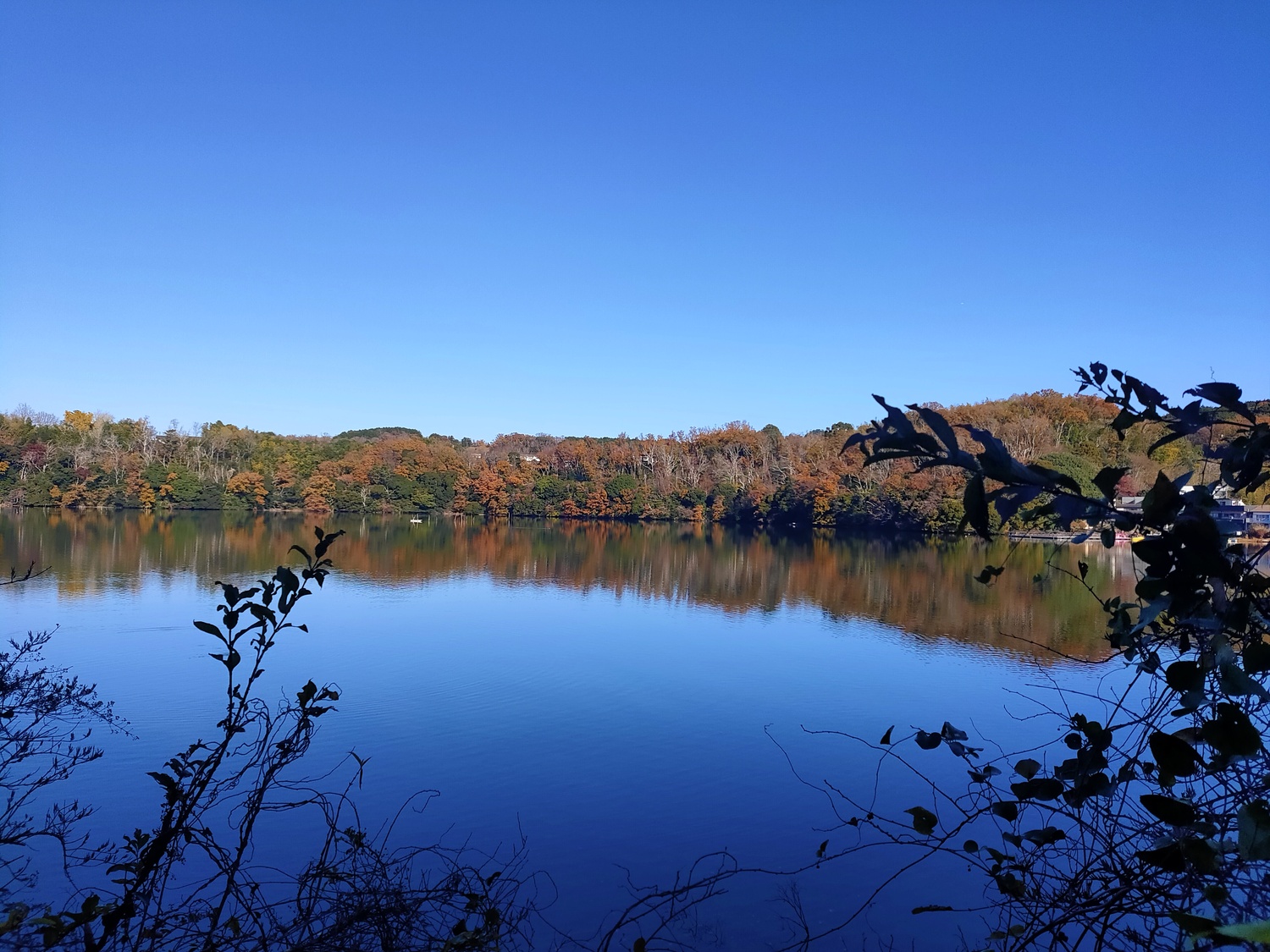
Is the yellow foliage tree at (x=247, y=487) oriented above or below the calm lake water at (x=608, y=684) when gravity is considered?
above

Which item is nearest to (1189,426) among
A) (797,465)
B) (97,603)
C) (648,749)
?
(648,749)

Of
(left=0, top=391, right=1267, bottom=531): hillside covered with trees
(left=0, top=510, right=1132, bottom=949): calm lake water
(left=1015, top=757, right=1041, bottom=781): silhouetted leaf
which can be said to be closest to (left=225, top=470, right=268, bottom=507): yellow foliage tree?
(left=0, top=391, right=1267, bottom=531): hillside covered with trees

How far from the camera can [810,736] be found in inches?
342

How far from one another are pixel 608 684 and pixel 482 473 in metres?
40.6

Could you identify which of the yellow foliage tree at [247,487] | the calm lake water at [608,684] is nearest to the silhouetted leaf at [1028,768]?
the calm lake water at [608,684]

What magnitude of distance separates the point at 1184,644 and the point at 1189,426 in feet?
1.08

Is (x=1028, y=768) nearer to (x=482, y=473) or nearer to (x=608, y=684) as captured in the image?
(x=608, y=684)

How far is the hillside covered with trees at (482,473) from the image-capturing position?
138 ft

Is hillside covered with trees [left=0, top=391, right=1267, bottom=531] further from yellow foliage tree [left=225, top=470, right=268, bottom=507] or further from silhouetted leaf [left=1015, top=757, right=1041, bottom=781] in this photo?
silhouetted leaf [left=1015, top=757, right=1041, bottom=781]

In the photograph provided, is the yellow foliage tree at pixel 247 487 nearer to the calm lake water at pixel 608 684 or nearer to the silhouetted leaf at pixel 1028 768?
the calm lake water at pixel 608 684

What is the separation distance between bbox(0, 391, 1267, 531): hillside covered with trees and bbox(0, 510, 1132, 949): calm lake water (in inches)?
678

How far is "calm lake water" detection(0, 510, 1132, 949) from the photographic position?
20.7ft

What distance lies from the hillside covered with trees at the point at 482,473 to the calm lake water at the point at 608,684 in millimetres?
17220

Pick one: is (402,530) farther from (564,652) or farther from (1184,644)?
(1184,644)
